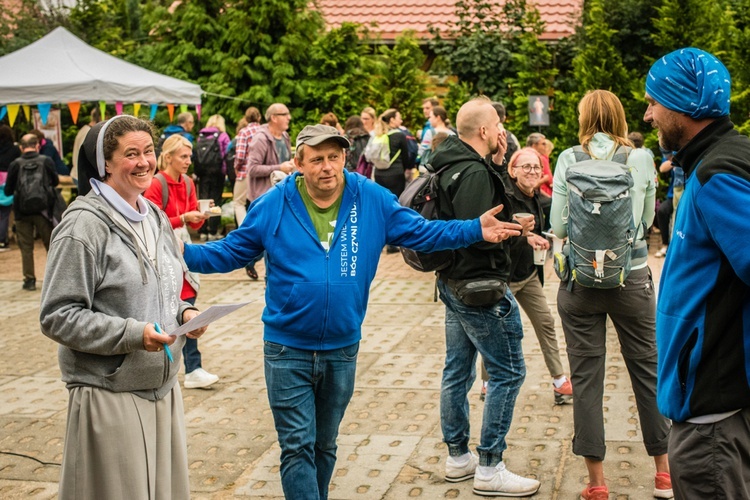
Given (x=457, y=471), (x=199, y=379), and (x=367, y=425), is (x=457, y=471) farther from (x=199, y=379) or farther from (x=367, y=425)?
(x=199, y=379)

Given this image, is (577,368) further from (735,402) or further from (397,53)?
(397,53)

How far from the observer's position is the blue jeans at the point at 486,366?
511cm

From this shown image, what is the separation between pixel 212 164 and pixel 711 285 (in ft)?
42.2

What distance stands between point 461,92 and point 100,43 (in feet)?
26.1

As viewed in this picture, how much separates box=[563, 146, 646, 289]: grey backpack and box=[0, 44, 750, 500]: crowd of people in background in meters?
0.11

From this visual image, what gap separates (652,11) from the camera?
15859 mm

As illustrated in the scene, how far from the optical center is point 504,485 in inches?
206

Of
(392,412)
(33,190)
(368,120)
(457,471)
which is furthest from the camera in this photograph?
(368,120)

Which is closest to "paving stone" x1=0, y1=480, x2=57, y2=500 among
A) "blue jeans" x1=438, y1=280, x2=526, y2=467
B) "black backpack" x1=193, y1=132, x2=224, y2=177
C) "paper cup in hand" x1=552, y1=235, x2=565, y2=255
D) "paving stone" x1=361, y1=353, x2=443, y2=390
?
"blue jeans" x1=438, y1=280, x2=526, y2=467

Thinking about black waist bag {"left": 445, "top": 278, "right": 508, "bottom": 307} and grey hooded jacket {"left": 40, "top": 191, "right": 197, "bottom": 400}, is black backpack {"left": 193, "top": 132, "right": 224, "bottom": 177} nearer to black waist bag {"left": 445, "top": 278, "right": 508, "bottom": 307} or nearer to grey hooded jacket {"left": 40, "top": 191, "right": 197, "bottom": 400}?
black waist bag {"left": 445, "top": 278, "right": 508, "bottom": 307}

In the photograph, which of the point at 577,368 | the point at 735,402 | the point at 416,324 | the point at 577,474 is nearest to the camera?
the point at 735,402

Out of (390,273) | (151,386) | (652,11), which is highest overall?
(652,11)

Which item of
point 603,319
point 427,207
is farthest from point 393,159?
point 603,319

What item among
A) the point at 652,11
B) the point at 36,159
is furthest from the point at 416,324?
the point at 652,11
